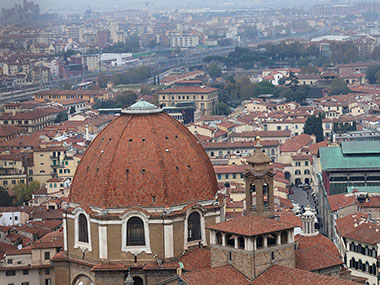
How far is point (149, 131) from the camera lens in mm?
40406

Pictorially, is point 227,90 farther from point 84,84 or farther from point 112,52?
point 112,52

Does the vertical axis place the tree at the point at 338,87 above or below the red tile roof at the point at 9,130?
below

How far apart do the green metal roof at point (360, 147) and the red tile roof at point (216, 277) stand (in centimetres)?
2377

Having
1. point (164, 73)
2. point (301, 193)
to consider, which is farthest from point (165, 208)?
point (164, 73)

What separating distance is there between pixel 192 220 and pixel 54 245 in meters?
8.66

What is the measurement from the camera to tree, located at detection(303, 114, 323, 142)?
85.9 metres

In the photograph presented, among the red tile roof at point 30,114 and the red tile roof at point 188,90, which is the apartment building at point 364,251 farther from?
the red tile roof at point 188,90

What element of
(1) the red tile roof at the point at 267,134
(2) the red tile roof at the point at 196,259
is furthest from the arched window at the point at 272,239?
(1) the red tile roof at the point at 267,134

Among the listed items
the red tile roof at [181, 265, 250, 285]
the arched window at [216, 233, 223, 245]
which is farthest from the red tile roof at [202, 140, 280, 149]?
the red tile roof at [181, 265, 250, 285]

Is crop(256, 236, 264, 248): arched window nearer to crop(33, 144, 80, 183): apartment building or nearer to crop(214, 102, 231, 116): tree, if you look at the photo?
crop(33, 144, 80, 183): apartment building

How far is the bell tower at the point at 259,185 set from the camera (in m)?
37.4

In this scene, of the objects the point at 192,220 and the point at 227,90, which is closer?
the point at 192,220

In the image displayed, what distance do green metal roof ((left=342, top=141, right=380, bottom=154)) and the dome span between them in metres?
18.5

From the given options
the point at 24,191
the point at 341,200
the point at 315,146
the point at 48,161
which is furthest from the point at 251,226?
the point at 315,146
